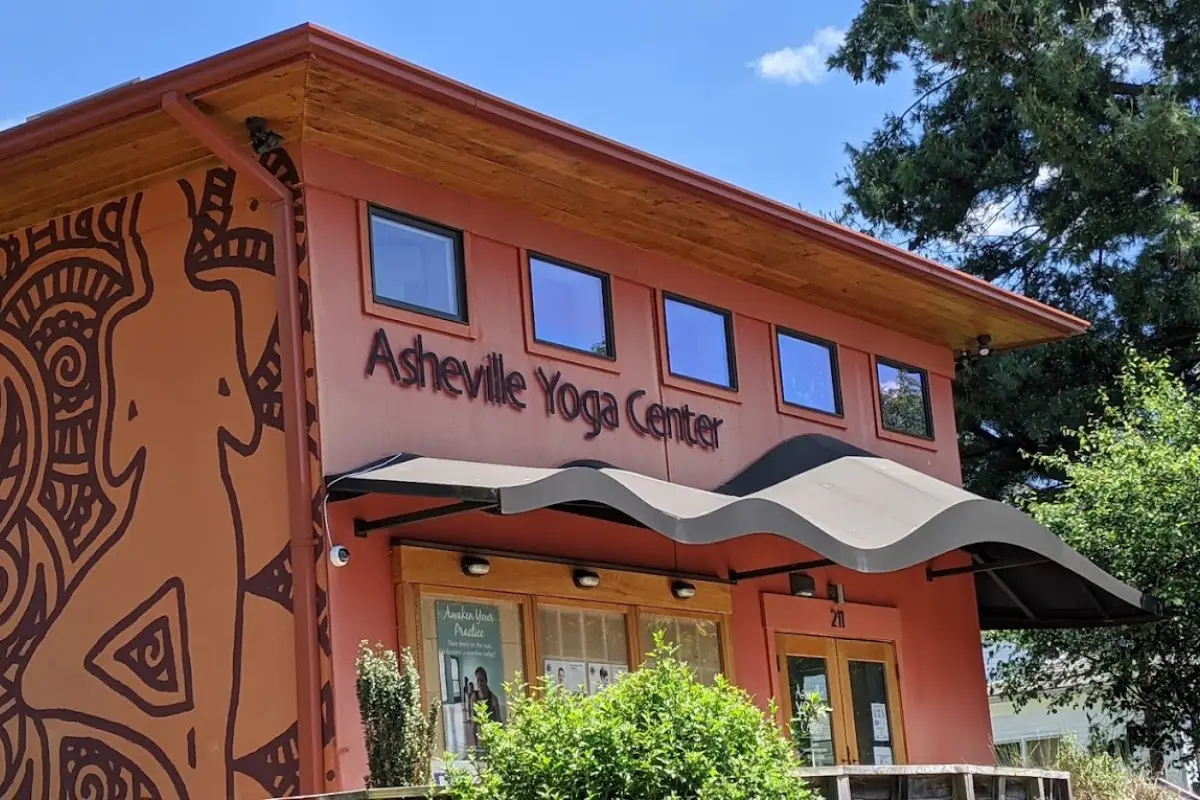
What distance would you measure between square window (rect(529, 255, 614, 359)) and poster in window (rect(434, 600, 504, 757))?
7.27ft

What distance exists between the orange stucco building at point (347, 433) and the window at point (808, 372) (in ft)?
3.50

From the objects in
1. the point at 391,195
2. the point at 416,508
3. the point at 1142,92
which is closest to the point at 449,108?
the point at 391,195

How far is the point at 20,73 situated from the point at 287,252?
84.8 feet

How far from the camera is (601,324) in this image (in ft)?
41.2

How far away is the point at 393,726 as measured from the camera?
28.8ft

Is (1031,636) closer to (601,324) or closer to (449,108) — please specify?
(601,324)

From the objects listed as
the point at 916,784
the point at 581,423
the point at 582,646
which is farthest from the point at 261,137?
the point at 916,784

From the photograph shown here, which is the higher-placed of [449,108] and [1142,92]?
[1142,92]

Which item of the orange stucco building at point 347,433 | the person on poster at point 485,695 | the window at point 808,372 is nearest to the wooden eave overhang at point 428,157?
the orange stucco building at point 347,433

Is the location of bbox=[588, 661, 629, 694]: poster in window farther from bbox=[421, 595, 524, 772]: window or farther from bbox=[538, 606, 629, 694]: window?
bbox=[421, 595, 524, 772]: window

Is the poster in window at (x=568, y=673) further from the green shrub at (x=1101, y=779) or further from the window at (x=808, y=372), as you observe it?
the window at (x=808, y=372)

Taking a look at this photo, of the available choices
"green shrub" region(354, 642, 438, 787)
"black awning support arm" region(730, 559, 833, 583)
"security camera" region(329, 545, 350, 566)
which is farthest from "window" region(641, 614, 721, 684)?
"green shrub" region(354, 642, 438, 787)

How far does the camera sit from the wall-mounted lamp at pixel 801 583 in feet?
45.2

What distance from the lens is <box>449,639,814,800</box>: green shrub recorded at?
275 inches
